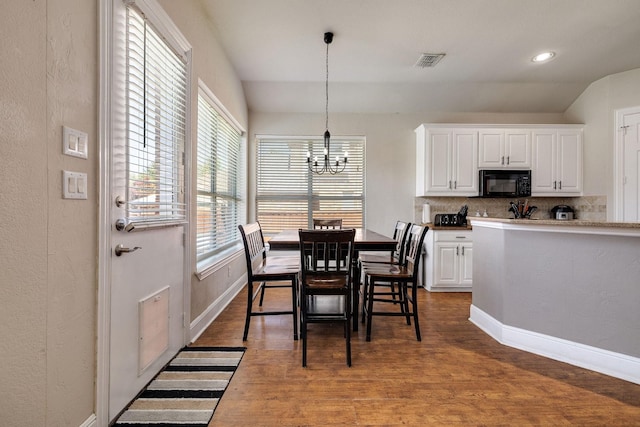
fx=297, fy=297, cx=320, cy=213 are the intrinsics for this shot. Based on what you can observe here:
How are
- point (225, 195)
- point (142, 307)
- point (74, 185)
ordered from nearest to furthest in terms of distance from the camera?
point (74, 185), point (142, 307), point (225, 195)

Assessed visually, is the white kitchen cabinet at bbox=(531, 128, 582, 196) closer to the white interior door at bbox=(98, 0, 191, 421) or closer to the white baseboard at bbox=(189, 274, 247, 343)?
the white baseboard at bbox=(189, 274, 247, 343)

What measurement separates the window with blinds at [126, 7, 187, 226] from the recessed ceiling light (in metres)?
3.77

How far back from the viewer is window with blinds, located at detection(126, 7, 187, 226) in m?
1.65

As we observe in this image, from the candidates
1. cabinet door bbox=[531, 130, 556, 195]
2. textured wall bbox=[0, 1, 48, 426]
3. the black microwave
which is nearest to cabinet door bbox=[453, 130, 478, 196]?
the black microwave

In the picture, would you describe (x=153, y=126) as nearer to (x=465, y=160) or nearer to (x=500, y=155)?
(x=465, y=160)

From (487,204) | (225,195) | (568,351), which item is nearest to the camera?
(568,351)

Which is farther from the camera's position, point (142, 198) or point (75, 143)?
point (142, 198)

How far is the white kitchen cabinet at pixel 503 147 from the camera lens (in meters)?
4.15

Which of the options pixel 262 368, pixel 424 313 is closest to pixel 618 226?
pixel 424 313

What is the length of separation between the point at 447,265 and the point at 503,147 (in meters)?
1.85

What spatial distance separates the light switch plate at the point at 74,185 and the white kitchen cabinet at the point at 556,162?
4946 millimetres

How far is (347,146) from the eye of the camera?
4637 mm

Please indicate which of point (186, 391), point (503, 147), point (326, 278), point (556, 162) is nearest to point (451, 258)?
point (503, 147)

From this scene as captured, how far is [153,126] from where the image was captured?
1.87m
